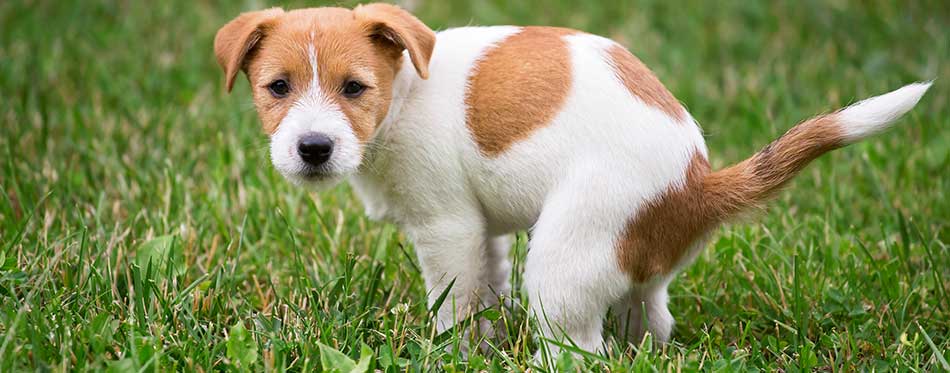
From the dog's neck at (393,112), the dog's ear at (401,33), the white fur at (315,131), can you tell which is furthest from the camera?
the dog's neck at (393,112)

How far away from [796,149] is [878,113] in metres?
0.28

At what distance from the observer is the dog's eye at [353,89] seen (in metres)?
3.46

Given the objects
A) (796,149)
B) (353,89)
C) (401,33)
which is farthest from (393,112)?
(796,149)

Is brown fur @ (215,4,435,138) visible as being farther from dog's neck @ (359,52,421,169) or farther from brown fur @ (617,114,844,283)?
brown fur @ (617,114,844,283)

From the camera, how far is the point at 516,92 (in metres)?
3.55

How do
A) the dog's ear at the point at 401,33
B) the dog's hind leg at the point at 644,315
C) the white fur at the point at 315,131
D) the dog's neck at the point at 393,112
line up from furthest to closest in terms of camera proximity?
the dog's hind leg at the point at 644,315, the dog's neck at the point at 393,112, the dog's ear at the point at 401,33, the white fur at the point at 315,131

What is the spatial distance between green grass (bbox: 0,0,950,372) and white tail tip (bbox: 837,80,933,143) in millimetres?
776

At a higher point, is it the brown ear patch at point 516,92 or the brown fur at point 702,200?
the brown ear patch at point 516,92

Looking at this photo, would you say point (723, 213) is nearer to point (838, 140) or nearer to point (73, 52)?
point (838, 140)

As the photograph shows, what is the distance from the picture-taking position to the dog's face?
336 cm

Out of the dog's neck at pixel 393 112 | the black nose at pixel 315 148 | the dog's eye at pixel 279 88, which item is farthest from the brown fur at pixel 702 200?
the dog's eye at pixel 279 88

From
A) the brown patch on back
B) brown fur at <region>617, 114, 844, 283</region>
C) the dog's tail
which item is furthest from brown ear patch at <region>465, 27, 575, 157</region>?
the dog's tail

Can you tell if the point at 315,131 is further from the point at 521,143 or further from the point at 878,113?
the point at 878,113

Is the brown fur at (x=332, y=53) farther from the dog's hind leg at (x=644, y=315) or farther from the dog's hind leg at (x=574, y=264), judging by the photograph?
the dog's hind leg at (x=644, y=315)
